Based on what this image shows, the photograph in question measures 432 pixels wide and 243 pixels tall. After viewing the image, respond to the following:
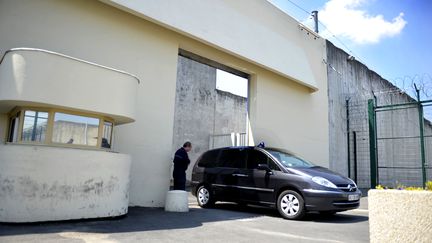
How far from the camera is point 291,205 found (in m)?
7.96

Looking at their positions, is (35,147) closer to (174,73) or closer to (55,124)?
(55,124)

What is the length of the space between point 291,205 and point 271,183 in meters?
0.71

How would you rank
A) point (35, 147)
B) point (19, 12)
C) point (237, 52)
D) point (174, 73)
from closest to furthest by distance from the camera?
point (35, 147) < point (19, 12) < point (174, 73) < point (237, 52)

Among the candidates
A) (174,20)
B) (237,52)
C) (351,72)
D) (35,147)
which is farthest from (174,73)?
(351,72)

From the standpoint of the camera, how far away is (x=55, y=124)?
20.4ft

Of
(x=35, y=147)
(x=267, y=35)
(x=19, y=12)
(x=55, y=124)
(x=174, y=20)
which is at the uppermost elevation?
(x=267, y=35)

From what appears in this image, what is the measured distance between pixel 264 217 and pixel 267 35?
22.8 feet

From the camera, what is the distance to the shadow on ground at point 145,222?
552 centimetres

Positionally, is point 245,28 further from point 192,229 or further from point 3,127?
point 3,127

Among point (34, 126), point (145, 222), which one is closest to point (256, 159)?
point (145, 222)

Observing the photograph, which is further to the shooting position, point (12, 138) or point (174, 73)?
point (174, 73)

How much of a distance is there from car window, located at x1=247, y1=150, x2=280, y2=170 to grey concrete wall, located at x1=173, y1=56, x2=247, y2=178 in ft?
23.8

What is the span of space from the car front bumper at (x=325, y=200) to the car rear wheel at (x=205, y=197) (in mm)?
2947

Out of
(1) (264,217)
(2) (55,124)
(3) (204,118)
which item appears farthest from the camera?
(3) (204,118)
